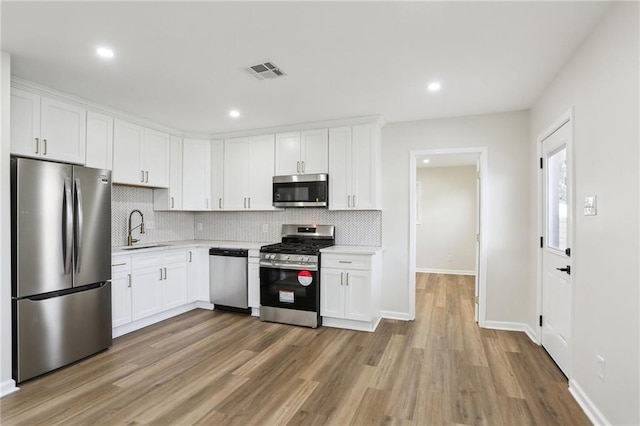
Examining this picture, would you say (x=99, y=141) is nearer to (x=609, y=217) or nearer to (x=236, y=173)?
(x=236, y=173)

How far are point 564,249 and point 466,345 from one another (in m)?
1.32

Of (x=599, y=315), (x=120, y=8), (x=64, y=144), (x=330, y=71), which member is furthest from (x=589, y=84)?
(x=64, y=144)

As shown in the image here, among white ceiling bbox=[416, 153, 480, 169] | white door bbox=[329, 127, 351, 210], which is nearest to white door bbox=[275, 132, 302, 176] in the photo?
white door bbox=[329, 127, 351, 210]

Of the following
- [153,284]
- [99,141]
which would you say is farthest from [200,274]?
[99,141]

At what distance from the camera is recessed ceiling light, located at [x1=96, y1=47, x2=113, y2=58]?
7.77ft

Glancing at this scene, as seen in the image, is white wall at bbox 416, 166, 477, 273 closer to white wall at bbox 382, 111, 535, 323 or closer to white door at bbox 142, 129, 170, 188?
white wall at bbox 382, 111, 535, 323

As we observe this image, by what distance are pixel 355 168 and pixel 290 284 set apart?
1.64 metres

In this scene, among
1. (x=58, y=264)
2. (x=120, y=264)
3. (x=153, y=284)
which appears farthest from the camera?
(x=153, y=284)

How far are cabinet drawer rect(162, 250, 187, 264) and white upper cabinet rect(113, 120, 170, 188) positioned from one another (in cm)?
91

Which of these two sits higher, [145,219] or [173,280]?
[145,219]

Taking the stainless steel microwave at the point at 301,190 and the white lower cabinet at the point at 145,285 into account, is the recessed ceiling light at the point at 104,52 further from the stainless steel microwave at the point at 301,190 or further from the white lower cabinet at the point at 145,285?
the stainless steel microwave at the point at 301,190

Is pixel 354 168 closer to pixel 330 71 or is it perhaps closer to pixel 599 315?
pixel 330 71

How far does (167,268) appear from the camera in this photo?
13.3 ft

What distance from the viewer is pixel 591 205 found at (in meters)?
2.13
